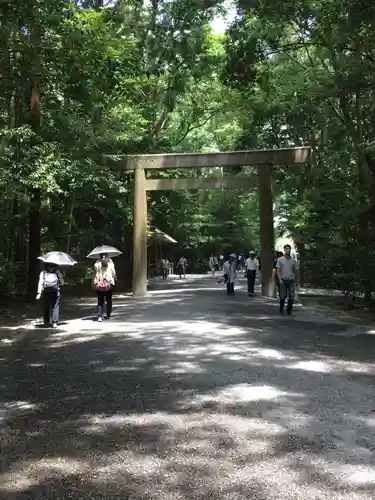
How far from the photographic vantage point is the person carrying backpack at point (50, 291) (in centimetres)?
1166

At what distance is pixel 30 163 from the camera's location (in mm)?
13203

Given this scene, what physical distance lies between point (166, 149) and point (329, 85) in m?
12.7

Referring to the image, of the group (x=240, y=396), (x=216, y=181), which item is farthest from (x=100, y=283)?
(x=216, y=181)

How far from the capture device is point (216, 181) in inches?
810

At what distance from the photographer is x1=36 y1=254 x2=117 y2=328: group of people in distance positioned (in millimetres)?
11680

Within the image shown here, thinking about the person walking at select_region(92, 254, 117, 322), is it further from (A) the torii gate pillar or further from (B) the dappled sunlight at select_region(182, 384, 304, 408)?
(A) the torii gate pillar

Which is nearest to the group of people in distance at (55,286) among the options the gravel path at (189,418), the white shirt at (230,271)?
the gravel path at (189,418)

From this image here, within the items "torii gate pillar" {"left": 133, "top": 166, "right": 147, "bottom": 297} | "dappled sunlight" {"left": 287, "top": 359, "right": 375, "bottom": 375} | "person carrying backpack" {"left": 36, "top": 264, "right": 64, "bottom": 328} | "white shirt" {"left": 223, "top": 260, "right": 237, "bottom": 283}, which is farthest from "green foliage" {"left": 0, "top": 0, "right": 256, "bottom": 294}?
"dappled sunlight" {"left": 287, "top": 359, "right": 375, "bottom": 375}

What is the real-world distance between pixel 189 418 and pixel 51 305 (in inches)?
293

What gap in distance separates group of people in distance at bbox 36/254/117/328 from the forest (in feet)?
5.52

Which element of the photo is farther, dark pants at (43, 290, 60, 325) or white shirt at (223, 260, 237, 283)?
white shirt at (223, 260, 237, 283)

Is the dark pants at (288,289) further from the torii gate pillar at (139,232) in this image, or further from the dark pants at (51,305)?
the torii gate pillar at (139,232)

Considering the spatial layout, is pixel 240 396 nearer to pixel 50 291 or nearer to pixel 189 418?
pixel 189 418

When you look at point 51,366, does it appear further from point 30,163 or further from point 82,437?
point 30,163
